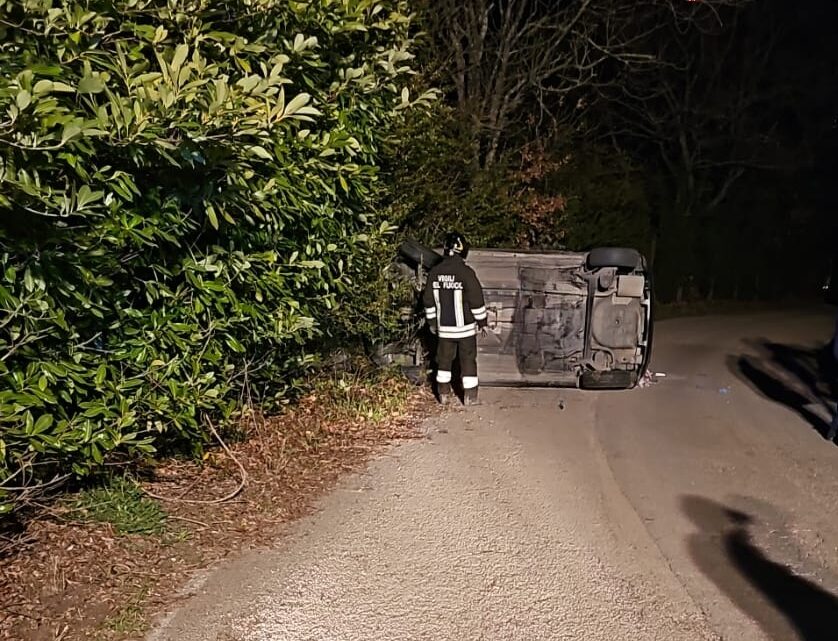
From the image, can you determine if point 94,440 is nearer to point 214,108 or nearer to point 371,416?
point 214,108

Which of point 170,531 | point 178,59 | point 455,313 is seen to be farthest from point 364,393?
point 178,59

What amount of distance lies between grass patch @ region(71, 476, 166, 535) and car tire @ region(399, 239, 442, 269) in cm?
499

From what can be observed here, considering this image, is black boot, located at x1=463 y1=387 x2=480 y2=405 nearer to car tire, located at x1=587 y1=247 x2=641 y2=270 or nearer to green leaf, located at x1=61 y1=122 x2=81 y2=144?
car tire, located at x1=587 y1=247 x2=641 y2=270

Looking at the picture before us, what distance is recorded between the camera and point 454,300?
28.7 ft

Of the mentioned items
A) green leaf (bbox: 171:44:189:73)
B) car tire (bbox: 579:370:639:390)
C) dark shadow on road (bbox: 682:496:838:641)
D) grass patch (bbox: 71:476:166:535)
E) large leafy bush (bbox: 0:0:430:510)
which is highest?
green leaf (bbox: 171:44:189:73)

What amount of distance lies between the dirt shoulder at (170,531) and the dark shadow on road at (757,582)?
114 inches

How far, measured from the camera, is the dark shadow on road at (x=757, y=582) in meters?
4.21

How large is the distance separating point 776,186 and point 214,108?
32.7m

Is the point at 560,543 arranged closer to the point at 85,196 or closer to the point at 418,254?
the point at 85,196

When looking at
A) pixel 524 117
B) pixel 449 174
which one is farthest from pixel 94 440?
pixel 524 117

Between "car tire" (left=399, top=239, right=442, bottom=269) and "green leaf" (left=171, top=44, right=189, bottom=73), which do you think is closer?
"green leaf" (left=171, top=44, right=189, bottom=73)

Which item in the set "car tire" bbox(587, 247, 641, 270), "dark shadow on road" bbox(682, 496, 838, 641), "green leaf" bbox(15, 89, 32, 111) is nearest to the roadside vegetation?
"green leaf" bbox(15, 89, 32, 111)

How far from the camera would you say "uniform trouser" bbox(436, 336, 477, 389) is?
8852 millimetres

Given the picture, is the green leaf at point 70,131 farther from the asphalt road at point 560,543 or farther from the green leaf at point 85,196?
the asphalt road at point 560,543
